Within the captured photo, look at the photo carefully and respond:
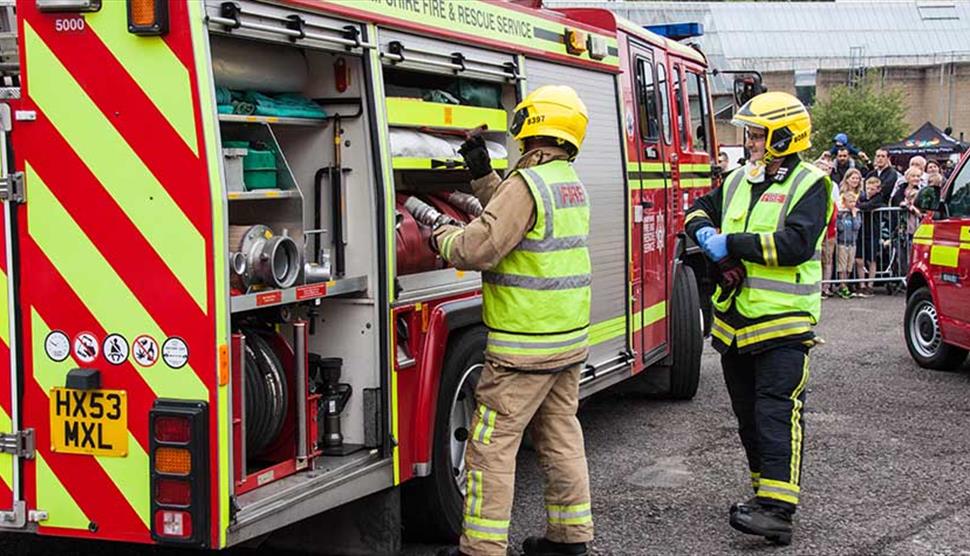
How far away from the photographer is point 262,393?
4539mm

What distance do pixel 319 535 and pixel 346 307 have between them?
3.13 feet

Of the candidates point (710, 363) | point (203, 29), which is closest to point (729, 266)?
point (203, 29)

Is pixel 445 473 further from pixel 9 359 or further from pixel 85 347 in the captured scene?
pixel 9 359

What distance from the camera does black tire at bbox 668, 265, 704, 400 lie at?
8664mm

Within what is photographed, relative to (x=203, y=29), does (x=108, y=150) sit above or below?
below

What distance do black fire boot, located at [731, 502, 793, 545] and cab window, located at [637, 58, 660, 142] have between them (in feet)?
9.98

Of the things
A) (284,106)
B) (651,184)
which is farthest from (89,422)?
(651,184)

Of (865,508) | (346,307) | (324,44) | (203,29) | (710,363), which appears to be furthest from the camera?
(710,363)

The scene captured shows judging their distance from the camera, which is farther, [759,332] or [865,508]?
[865,508]

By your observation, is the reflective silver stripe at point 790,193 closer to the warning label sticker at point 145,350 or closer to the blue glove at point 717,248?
the blue glove at point 717,248

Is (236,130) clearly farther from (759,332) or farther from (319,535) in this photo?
(759,332)

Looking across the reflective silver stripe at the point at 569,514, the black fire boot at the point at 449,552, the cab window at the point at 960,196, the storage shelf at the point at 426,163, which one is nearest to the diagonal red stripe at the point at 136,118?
the storage shelf at the point at 426,163

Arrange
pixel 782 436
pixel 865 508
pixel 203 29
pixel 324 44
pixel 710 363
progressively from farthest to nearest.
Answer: pixel 710 363 → pixel 865 508 → pixel 782 436 → pixel 324 44 → pixel 203 29

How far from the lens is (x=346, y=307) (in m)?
4.94
